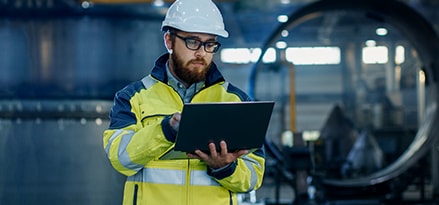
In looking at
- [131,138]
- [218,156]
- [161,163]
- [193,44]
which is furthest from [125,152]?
[193,44]

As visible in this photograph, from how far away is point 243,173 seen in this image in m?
2.29

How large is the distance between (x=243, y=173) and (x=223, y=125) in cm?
22

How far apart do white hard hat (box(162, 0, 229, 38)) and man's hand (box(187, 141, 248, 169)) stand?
410mm

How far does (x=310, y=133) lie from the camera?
14.1 metres

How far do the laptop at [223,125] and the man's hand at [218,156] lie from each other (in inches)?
0.5

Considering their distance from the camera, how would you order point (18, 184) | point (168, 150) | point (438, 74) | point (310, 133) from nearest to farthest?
1. point (168, 150)
2. point (18, 184)
3. point (438, 74)
4. point (310, 133)

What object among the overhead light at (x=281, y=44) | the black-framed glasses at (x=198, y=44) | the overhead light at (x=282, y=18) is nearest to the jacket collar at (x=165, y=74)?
the black-framed glasses at (x=198, y=44)

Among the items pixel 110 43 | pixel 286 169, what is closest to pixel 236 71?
pixel 286 169

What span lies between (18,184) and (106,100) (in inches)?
30.2

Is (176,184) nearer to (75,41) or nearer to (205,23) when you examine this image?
(205,23)

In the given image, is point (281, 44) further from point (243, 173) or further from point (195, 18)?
point (243, 173)

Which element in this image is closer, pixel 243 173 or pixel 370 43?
pixel 243 173

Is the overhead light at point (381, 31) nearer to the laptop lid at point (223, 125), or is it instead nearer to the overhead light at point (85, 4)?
the overhead light at point (85, 4)

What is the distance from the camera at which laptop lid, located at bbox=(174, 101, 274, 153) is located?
2.08m
